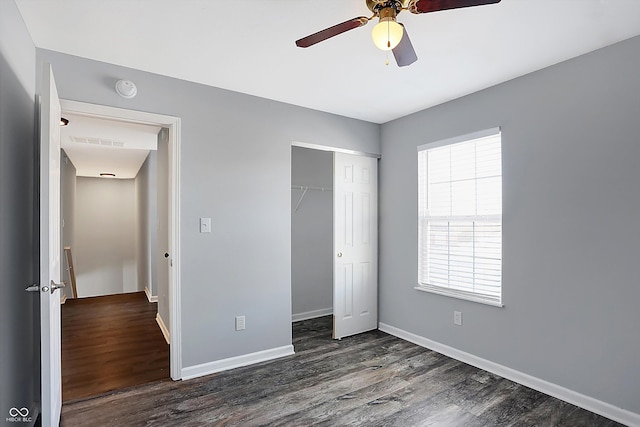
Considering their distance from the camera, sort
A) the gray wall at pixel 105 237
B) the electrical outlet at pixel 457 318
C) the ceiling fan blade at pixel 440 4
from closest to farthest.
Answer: the ceiling fan blade at pixel 440 4
the electrical outlet at pixel 457 318
the gray wall at pixel 105 237

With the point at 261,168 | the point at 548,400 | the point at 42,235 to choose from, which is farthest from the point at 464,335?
the point at 42,235

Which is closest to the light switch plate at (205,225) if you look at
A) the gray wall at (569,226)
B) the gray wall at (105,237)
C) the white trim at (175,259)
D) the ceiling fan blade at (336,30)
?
the white trim at (175,259)

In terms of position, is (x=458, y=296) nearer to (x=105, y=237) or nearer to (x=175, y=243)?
(x=175, y=243)

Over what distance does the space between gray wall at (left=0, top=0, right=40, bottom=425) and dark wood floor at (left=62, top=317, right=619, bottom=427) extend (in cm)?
55

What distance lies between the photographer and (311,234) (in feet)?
15.4

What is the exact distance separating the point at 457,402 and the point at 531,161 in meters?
1.90

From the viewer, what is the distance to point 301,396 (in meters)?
2.57

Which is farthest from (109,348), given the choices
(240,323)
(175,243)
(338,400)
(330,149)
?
(330,149)

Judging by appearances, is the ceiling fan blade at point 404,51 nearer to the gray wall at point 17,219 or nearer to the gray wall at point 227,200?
the gray wall at point 227,200

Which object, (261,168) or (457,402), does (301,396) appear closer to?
(457,402)

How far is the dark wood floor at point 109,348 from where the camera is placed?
9.23ft

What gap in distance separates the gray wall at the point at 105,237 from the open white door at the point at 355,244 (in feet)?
20.2

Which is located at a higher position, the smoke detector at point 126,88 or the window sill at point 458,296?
the smoke detector at point 126,88

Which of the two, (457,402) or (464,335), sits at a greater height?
(464,335)
